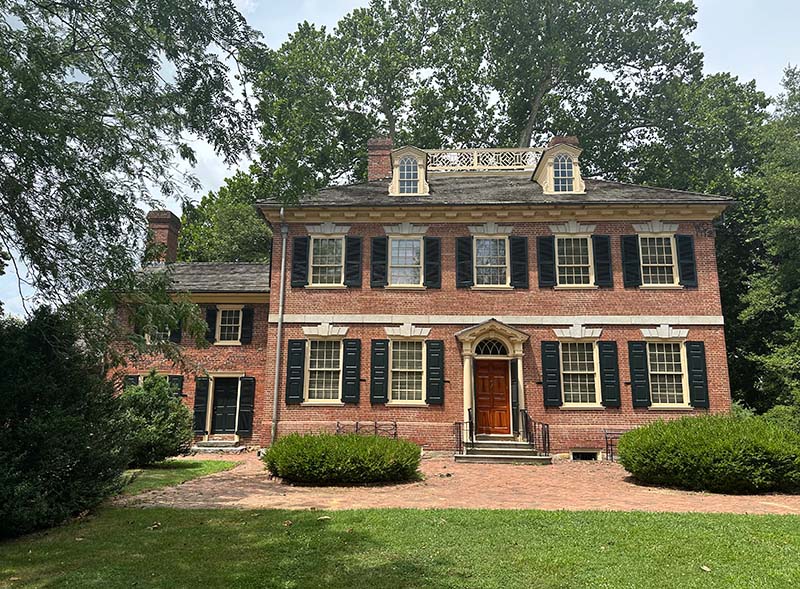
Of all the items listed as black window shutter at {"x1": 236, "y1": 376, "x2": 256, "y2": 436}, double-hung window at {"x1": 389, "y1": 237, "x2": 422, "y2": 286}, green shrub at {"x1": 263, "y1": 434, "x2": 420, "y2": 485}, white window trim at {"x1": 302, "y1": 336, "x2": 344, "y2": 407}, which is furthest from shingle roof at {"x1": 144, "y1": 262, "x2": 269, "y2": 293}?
green shrub at {"x1": 263, "y1": 434, "x2": 420, "y2": 485}

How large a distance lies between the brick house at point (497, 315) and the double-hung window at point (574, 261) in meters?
0.04

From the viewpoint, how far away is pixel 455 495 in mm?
9492

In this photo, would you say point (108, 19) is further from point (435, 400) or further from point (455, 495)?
point (435, 400)

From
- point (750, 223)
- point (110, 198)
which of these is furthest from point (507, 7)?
point (110, 198)

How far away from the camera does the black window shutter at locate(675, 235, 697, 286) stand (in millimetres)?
16062

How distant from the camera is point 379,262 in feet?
54.8

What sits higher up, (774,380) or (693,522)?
(774,380)

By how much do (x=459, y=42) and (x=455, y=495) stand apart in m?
28.7

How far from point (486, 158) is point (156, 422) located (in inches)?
566

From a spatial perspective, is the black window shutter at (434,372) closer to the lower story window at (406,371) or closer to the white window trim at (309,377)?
the lower story window at (406,371)

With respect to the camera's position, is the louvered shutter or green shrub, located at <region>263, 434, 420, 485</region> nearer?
green shrub, located at <region>263, 434, 420, 485</region>

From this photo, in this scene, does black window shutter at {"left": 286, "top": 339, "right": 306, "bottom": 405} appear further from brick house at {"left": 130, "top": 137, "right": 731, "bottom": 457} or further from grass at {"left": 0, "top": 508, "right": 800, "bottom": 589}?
grass at {"left": 0, "top": 508, "right": 800, "bottom": 589}

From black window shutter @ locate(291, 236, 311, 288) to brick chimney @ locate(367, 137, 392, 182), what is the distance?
463 cm

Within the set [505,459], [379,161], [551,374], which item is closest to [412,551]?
[505,459]
